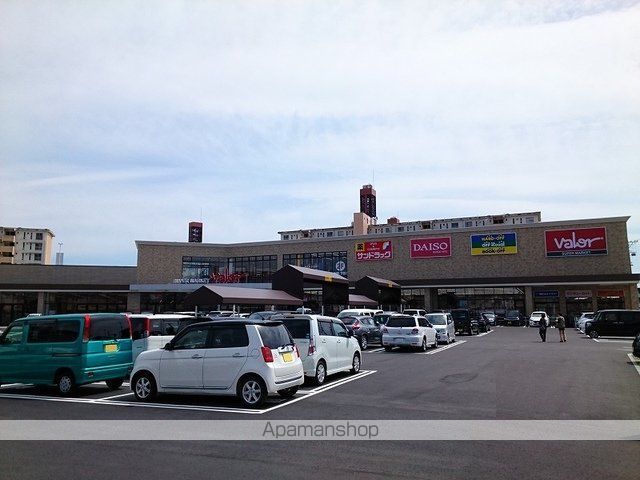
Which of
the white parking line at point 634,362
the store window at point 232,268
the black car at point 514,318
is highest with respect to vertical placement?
the store window at point 232,268

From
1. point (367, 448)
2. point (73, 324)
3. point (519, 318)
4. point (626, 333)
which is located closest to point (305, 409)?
point (367, 448)

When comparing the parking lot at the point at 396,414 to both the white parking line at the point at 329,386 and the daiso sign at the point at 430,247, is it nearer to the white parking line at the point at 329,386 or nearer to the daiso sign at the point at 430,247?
the white parking line at the point at 329,386

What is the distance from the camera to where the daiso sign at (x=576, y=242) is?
165 feet

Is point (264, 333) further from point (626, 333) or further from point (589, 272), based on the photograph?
point (589, 272)

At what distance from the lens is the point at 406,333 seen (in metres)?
22.6

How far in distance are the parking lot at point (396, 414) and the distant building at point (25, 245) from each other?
357 ft

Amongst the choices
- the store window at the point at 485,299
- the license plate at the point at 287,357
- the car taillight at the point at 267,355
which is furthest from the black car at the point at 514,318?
the car taillight at the point at 267,355

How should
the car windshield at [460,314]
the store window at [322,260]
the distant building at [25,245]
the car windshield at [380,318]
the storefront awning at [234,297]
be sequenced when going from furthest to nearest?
the distant building at [25,245], the store window at [322,260], the car windshield at [460,314], the car windshield at [380,318], the storefront awning at [234,297]

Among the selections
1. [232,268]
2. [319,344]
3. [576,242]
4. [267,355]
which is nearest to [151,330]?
[319,344]

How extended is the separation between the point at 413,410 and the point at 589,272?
47.2 metres

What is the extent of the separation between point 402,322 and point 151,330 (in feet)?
40.0

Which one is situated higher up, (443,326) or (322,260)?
(322,260)

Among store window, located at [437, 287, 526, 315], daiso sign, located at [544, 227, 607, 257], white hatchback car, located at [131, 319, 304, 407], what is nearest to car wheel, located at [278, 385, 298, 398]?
white hatchback car, located at [131, 319, 304, 407]

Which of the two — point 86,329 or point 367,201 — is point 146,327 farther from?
point 367,201
